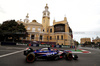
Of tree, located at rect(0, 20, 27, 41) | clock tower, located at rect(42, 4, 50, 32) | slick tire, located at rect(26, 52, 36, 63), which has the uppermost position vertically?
clock tower, located at rect(42, 4, 50, 32)

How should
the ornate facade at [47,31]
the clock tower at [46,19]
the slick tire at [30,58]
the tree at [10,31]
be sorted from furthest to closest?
the clock tower at [46,19] → the ornate facade at [47,31] → the tree at [10,31] → the slick tire at [30,58]

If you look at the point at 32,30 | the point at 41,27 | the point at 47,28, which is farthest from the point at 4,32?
the point at 47,28

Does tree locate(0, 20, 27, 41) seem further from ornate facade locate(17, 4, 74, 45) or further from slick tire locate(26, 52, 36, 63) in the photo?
slick tire locate(26, 52, 36, 63)

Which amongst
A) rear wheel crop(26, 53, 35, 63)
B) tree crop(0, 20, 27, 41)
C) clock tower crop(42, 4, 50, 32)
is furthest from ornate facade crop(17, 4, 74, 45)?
rear wheel crop(26, 53, 35, 63)

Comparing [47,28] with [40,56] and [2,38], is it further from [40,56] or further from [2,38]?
[40,56]

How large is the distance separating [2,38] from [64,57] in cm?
3499

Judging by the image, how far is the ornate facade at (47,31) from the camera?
40869mm

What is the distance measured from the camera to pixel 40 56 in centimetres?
719

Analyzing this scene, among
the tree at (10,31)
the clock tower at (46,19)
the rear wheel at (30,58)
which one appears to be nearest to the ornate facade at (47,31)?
the clock tower at (46,19)

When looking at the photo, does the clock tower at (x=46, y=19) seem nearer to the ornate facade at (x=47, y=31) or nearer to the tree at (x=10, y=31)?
the ornate facade at (x=47, y=31)

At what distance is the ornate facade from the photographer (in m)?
40.9

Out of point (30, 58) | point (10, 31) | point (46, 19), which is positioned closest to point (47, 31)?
point (46, 19)

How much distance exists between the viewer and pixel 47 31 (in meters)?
47.1

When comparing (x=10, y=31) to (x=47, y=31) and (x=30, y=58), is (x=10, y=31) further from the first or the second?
(x=30, y=58)
